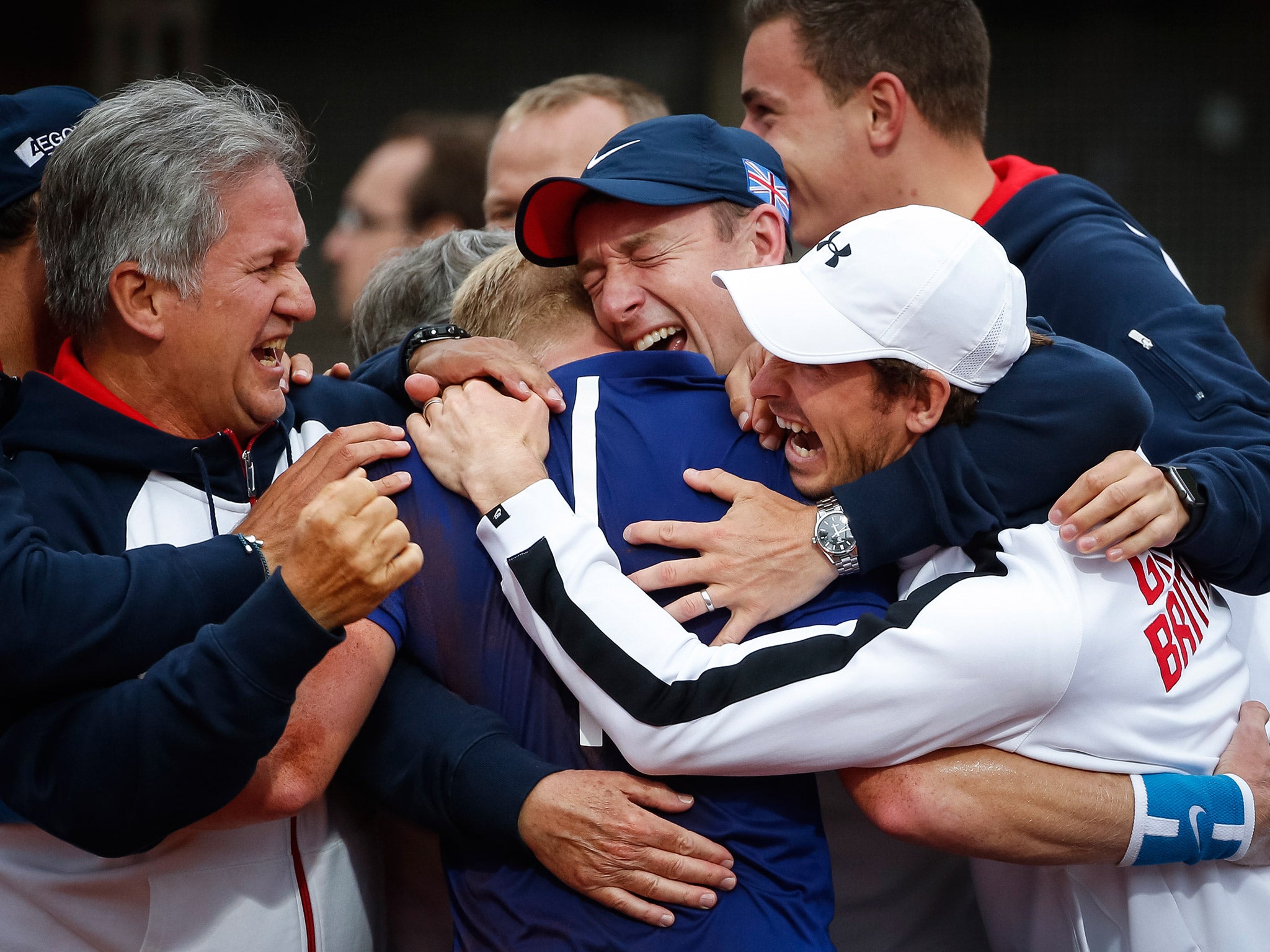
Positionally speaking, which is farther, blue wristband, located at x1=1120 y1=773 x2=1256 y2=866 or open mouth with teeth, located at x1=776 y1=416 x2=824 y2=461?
open mouth with teeth, located at x1=776 y1=416 x2=824 y2=461

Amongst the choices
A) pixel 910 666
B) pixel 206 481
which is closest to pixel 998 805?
pixel 910 666

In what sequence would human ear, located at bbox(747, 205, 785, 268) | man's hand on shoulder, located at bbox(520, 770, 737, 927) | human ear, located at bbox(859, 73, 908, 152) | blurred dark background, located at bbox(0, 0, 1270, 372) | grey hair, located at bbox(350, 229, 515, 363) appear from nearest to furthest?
man's hand on shoulder, located at bbox(520, 770, 737, 927)
human ear, located at bbox(747, 205, 785, 268)
grey hair, located at bbox(350, 229, 515, 363)
human ear, located at bbox(859, 73, 908, 152)
blurred dark background, located at bbox(0, 0, 1270, 372)

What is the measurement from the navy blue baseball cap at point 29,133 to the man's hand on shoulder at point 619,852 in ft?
4.41

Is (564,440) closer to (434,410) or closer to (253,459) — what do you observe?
(434,410)

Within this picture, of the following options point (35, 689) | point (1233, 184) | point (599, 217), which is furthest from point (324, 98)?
point (35, 689)

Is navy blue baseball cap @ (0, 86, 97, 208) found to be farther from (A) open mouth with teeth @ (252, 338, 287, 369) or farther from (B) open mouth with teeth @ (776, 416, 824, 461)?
(B) open mouth with teeth @ (776, 416, 824, 461)

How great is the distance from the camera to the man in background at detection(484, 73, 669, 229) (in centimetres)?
363

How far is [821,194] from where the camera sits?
10.7 ft

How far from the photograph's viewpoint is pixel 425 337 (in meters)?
2.23

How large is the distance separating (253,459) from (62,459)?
0.30 m

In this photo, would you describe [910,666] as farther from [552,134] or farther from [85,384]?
[552,134]

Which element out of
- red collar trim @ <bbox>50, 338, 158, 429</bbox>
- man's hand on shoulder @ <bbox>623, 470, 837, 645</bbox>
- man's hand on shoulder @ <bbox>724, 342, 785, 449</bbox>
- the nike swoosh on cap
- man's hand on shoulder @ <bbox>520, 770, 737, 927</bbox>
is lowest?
man's hand on shoulder @ <bbox>520, 770, 737, 927</bbox>

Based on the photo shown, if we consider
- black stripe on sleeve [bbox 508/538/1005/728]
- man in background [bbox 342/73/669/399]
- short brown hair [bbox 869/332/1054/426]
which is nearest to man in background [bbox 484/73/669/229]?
man in background [bbox 342/73/669/399]

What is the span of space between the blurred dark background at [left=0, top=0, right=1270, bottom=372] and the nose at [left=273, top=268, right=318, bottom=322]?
7027 mm
